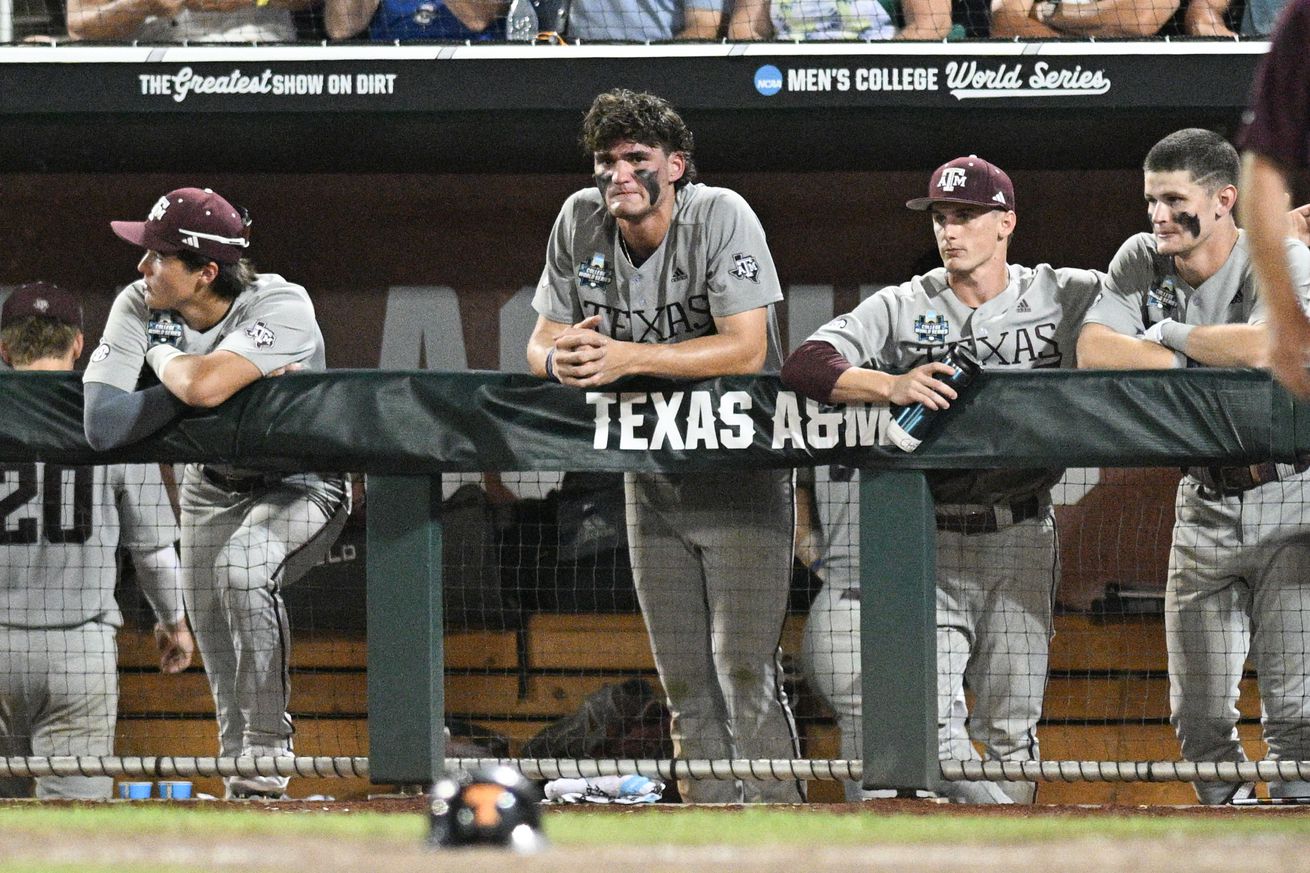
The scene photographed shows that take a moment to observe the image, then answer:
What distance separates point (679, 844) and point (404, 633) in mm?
1537

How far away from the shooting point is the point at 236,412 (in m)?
4.06

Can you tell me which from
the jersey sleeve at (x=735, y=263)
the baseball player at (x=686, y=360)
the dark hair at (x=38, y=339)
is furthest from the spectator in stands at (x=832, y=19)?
the dark hair at (x=38, y=339)

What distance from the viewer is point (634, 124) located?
13.9 feet

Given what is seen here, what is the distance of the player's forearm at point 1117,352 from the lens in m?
4.04

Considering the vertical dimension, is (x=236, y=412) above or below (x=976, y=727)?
above

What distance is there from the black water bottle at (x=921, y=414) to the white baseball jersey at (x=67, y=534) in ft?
7.36

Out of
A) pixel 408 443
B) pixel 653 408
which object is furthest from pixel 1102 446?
pixel 408 443

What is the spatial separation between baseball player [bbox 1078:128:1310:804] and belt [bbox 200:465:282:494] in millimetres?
2075

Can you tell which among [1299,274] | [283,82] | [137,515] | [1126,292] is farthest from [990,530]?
[283,82]

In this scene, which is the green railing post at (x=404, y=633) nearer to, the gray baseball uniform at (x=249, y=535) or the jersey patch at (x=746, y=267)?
the gray baseball uniform at (x=249, y=535)

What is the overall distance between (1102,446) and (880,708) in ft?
2.55

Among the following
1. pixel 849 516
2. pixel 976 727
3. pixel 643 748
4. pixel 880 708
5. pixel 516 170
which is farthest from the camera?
pixel 516 170

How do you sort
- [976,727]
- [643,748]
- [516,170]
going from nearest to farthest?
[976,727]
[643,748]
[516,170]

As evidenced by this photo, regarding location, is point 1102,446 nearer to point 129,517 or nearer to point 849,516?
point 849,516
